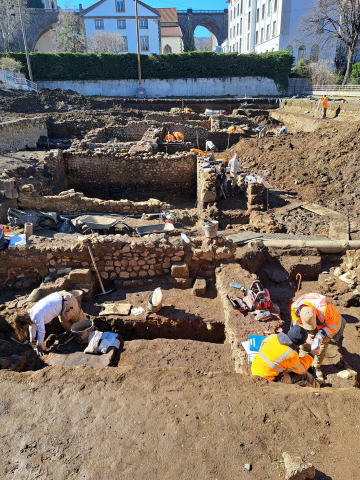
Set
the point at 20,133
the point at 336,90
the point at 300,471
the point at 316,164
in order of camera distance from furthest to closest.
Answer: the point at 336,90 → the point at 20,133 → the point at 316,164 → the point at 300,471

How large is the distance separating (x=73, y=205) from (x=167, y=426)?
7.69 meters

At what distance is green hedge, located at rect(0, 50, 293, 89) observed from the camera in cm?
3475

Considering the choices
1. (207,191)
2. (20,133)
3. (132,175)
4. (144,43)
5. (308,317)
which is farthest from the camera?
(144,43)

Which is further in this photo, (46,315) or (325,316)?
(46,315)

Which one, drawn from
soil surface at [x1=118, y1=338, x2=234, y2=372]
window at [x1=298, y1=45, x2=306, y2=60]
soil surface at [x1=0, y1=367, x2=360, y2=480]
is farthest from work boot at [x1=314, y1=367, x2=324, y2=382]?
window at [x1=298, y1=45, x2=306, y2=60]

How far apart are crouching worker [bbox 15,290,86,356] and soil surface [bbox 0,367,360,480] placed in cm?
97

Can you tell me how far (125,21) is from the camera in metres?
47.0

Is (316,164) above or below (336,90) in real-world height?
below

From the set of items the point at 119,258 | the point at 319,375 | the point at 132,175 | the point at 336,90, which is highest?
the point at 336,90

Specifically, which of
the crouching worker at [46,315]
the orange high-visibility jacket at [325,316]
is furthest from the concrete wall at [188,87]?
the orange high-visibility jacket at [325,316]

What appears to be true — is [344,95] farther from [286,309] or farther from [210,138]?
[286,309]

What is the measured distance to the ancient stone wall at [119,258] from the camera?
19.7 feet

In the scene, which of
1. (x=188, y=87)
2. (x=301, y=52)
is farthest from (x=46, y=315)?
(x=301, y=52)

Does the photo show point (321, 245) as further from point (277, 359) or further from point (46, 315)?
point (46, 315)
